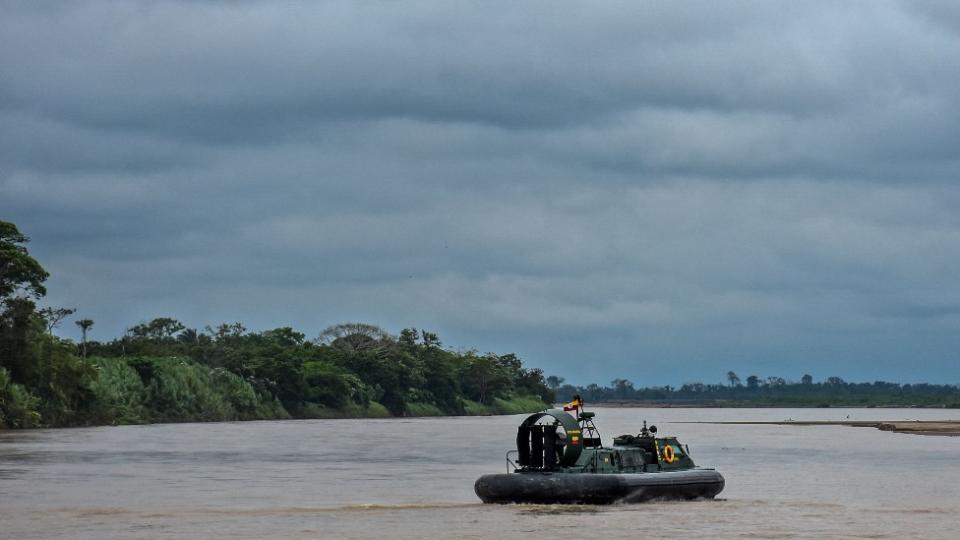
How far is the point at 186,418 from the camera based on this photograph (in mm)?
131875

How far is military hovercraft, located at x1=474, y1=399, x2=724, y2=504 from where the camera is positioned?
4066cm

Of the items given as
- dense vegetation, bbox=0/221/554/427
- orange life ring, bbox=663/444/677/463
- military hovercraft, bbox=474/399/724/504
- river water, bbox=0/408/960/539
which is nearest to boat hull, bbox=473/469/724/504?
military hovercraft, bbox=474/399/724/504

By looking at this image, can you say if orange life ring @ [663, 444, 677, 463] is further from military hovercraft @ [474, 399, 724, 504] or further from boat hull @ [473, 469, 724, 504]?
boat hull @ [473, 469, 724, 504]

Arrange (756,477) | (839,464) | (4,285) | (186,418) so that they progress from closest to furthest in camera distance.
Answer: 1. (756,477)
2. (839,464)
3. (4,285)
4. (186,418)

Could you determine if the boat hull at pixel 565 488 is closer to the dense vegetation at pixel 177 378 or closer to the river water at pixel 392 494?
the river water at pixel 392 494

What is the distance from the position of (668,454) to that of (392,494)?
986 cm

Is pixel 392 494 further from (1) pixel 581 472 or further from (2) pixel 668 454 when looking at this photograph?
(2) pixel 668 454

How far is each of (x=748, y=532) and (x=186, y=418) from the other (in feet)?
333

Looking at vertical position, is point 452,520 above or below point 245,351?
below

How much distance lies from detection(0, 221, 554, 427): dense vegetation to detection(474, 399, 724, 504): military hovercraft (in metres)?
67.3

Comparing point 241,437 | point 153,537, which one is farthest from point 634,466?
point 241,437

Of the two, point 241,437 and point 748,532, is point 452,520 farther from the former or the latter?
point 241,437

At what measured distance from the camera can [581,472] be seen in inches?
1625

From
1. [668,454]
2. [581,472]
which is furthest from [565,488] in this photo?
[668,454]
